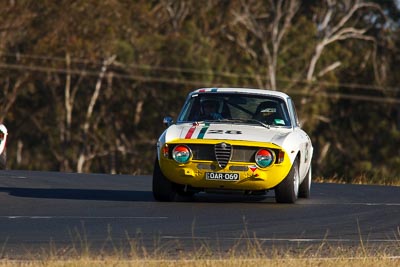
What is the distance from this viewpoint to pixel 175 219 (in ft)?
45.3

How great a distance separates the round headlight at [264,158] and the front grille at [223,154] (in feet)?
1.08

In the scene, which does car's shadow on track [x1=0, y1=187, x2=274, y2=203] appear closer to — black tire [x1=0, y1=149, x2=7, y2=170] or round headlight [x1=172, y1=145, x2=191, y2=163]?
round headlight [x1=172, y1=145, x2=191, y2=163]

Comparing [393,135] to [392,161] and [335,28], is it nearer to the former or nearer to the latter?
[392,161]

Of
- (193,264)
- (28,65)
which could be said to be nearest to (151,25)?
(28,65)

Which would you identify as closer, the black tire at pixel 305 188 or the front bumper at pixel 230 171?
the front bumper at pixel 230 171

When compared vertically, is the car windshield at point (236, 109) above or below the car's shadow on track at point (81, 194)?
above

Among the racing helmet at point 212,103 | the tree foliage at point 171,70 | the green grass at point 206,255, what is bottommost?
the tree foliage at point 171,70

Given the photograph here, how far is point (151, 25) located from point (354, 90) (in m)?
11.5

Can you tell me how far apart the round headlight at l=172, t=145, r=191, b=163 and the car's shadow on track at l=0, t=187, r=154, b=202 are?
1.15 meters

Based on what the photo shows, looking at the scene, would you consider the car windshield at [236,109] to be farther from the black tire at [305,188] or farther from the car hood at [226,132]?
the black tire at [305,188]

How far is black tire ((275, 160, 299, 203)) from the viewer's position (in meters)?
15.7

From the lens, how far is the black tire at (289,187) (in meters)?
15.7

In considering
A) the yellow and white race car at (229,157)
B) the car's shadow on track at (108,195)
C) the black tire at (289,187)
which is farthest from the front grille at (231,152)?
the car's shadow on track at (108,195)

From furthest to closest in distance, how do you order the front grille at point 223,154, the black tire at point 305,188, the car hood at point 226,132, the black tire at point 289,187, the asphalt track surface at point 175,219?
the black tire at point 305,188 → the black tire at point 289,187 → the car hood at point 226,132 → the front grille at point 223,154 → the asphalt track surface at point 175,219
